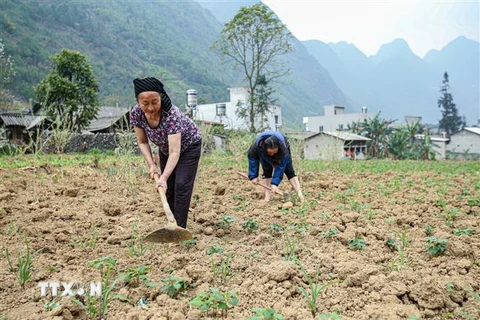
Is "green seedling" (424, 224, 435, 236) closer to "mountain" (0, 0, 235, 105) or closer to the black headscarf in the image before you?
the black headscarf

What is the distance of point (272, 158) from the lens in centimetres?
438

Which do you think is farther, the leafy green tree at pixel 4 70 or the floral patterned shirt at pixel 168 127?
the leafy green tree at pixel 4 70

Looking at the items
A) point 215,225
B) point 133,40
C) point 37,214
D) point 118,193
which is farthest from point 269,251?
point 133,40

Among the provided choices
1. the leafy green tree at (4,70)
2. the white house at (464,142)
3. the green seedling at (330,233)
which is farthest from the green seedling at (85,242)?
the white house at (464,142)

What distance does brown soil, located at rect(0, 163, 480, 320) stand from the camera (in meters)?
1.86

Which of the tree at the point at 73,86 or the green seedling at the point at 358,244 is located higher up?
the tree at the point at 73,86

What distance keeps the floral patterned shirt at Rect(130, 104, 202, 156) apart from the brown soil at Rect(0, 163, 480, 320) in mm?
691

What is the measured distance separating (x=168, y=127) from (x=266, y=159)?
1.83 meters

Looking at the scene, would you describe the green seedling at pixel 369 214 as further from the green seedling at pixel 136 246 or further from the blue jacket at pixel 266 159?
the green seedling at pixel 136 246

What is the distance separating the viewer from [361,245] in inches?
102

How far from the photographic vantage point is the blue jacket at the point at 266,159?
4270mm

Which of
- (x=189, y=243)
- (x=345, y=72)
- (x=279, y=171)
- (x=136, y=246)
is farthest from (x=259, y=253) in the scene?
(x=345, y=72)

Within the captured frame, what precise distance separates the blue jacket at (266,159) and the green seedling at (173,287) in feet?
7.71

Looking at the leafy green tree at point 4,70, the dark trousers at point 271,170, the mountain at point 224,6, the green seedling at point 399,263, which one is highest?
the mountain at point 224,6
